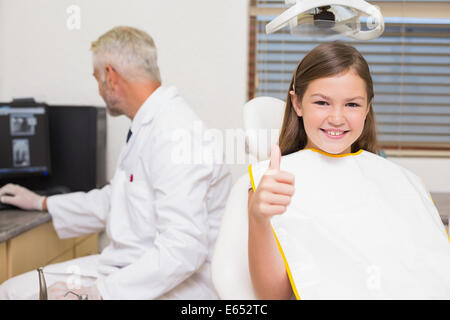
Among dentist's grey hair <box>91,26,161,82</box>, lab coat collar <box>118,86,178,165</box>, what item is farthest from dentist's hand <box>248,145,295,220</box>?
dentist's grey hair <box>91,26,161,82</box>

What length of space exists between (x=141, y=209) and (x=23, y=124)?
2.97ft

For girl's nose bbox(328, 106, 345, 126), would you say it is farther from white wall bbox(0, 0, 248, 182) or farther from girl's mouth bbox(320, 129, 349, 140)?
white wall bbox(0, 0, 248, 182)

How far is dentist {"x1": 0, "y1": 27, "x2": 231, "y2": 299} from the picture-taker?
53.2 inches

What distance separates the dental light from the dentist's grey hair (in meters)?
0.59

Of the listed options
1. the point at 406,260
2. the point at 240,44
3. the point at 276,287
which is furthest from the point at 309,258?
the point at 240,44

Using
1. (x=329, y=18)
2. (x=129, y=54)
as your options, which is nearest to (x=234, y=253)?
(x=329, y=18)

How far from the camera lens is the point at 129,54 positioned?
5.50ft

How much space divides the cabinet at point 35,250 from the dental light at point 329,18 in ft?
3.80

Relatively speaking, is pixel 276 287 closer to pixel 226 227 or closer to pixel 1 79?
pixel 226 227

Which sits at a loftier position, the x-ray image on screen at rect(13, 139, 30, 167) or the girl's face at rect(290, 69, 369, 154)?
the girl's face at rect(290, 69, 369, 154)

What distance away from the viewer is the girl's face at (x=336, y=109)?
1.04 meters

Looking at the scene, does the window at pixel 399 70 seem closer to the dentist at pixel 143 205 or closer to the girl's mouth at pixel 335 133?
the dentist at pixel 143 205

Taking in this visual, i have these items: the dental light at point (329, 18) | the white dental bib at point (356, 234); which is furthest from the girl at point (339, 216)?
the dental light at point (329, 18)

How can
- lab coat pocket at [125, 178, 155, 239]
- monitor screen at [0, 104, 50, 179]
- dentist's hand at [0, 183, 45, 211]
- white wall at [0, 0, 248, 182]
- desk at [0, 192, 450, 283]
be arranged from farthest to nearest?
white wall at [0, 0, 248, 182]
monitor screen at [0, 104, 50, 179]
dentist's hand at [0, 183, 45, 211]
desk at [0, 192, 450, 283]
lab coat pocket at [125, 178, 155, 239]
